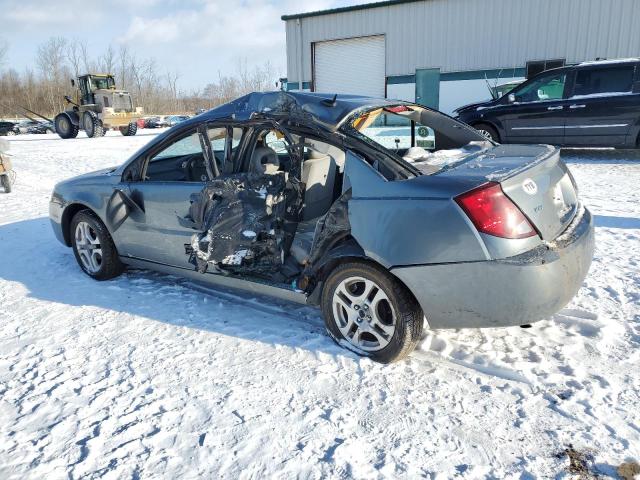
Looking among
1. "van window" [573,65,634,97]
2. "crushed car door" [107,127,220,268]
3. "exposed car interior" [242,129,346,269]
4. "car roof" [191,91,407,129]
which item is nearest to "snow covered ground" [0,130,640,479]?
"crushed car door" [107,127,220,268]

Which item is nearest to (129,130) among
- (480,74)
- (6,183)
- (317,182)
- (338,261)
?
(6,183)

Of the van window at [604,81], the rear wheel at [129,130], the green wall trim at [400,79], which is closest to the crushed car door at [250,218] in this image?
the van window at [604,81]

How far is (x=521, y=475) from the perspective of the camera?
83.3 inches

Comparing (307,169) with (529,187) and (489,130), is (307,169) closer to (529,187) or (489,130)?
(529,187)

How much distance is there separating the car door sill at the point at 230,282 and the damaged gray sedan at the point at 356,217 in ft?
0.04

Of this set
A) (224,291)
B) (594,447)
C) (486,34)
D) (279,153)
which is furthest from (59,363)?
(486,34)

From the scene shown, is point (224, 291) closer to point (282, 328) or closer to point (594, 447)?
point (282, 328)

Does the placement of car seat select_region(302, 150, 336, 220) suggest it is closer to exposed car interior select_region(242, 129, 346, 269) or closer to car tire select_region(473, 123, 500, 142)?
exposed car interior select_region(242, 129, 346, 269)

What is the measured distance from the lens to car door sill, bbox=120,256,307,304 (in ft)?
11.1

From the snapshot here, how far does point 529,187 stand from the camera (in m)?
2.70

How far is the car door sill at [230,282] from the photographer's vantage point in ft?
11.1

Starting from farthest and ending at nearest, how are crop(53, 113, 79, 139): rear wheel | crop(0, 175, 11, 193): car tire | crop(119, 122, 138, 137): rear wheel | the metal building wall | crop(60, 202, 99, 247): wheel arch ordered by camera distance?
crop(119, 122, 138, 137): rear wheel, crop(53, 113, 79, 139): rear wheel, the metal building wall, crop(0, 175, 11, 193): car tire, crop(60, 202, 99, 247): wheel arch

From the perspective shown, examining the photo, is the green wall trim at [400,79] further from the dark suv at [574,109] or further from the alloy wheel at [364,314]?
the alloy wheel at [364,314]

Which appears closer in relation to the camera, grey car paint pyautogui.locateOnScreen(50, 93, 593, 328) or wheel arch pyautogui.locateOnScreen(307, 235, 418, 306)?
grey car paint pyautogui.locateOnScreen(50, 93, 593, 328)
